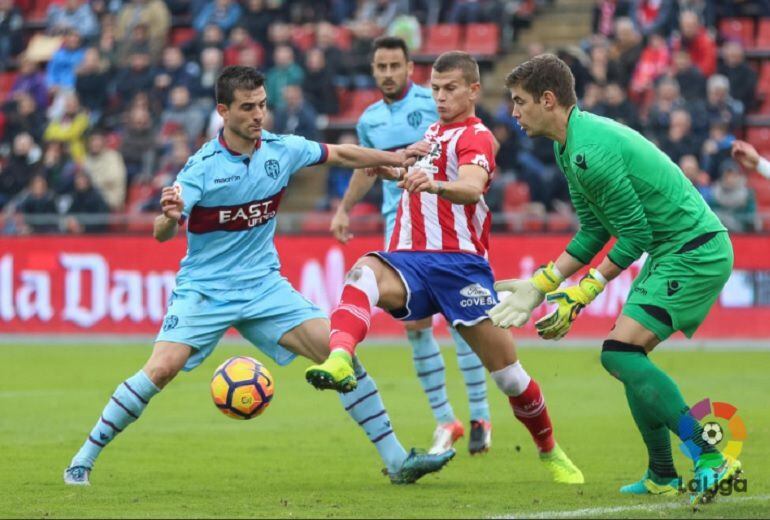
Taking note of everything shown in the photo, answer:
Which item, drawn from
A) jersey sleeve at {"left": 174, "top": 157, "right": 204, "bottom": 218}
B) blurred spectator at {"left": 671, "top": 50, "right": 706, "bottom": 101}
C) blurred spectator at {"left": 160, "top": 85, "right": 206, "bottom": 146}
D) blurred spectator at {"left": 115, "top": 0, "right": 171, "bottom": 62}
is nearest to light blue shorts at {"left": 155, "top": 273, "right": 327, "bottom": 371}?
jersey sleeve at {"left": 174, "top": 157, "right": 204, "bottom": 218}

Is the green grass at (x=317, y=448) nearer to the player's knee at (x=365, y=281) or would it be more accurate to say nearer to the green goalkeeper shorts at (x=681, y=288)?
the green goalkeeper shorts at (x=681, y=288)

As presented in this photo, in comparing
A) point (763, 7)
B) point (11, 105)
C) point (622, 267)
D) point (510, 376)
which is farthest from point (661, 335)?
point (11, 105)

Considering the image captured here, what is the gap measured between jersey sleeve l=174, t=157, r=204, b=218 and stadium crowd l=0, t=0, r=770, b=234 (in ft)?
36.0

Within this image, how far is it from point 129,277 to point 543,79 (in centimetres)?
1320

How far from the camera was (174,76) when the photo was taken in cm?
2448

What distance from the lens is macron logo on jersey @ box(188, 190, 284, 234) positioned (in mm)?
8961

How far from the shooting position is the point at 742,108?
69.8 ft

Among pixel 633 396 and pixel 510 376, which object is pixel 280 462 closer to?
pixel 510 376

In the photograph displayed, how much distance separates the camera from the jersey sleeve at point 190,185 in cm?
868

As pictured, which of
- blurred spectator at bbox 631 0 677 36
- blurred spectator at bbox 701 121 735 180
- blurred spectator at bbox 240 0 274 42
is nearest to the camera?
blurred spectator at bbox 701 121 735 180

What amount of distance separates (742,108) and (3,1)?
1476 centimetres

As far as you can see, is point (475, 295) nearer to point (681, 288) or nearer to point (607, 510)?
point (681, 288)

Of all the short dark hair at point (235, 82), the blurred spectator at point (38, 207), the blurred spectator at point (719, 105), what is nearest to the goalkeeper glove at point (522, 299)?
the short dark hair at point (235, 82)

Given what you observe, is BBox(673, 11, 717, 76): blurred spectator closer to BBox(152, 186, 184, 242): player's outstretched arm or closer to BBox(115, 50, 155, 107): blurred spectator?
BBox(115, 50, 155, 107): blurred spectator
